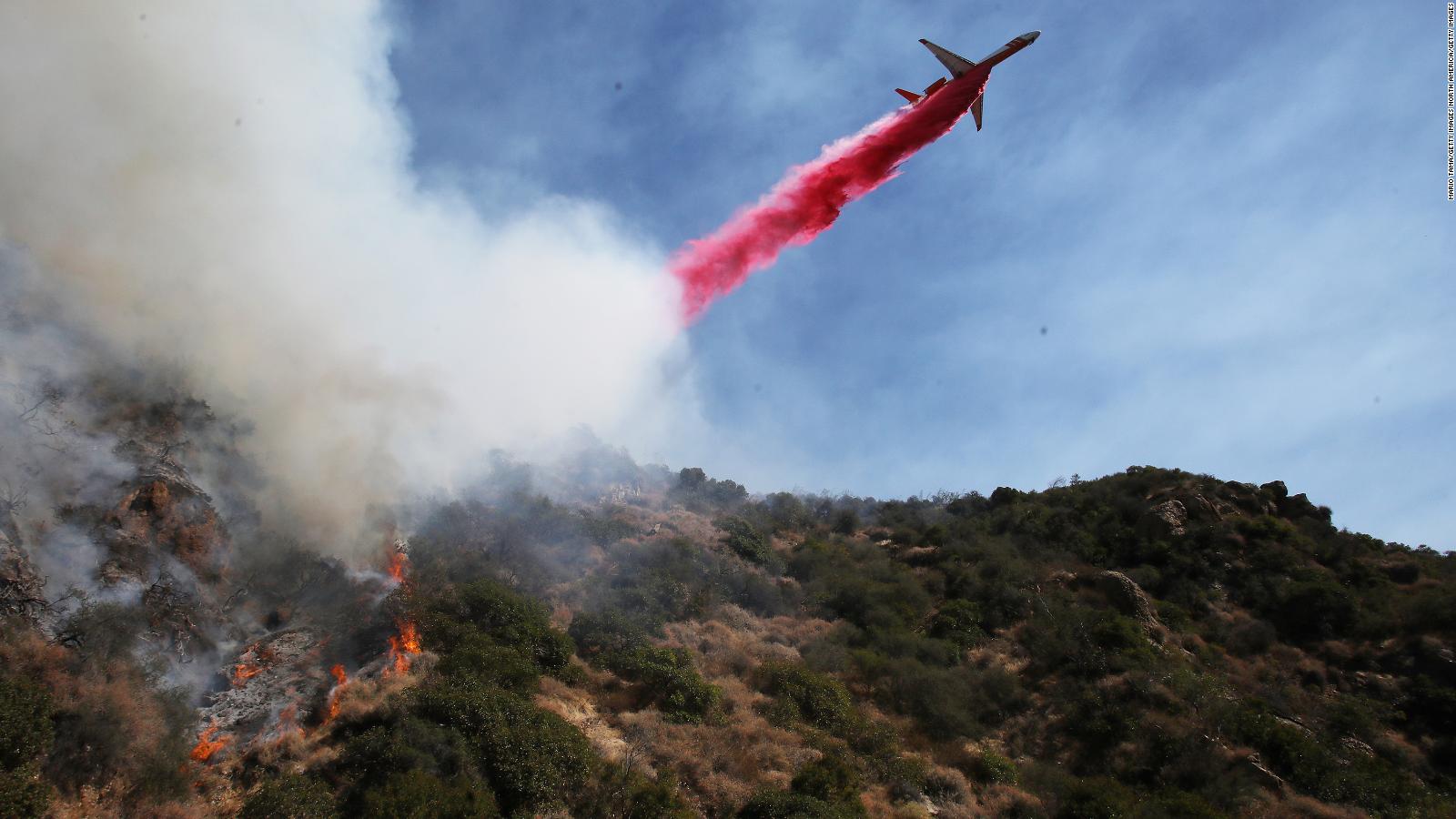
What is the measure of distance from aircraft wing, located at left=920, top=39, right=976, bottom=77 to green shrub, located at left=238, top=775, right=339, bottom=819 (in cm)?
2863

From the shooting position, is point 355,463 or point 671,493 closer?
point 355,463

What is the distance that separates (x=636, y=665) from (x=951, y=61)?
2545 centimetres

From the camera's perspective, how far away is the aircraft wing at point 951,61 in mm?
23469

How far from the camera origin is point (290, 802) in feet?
49.6

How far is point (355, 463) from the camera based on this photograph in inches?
1326

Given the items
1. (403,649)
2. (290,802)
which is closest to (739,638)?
(403,649)

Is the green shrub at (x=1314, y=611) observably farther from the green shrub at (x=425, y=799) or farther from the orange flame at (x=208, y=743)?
the orange flame at (x=208, y=743)

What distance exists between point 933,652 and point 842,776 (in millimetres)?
14064

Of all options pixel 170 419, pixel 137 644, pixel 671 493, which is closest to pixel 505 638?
pixel 137 644

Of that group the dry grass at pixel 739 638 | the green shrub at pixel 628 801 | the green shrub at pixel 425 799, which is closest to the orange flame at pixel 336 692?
the green shrub at pixel 425 799

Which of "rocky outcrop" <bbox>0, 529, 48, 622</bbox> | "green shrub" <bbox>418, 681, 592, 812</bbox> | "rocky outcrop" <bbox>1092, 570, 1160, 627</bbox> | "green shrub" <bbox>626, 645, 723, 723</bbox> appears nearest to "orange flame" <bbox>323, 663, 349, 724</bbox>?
"green shrub" <bbox>418, 681, 592, 812</bbox>

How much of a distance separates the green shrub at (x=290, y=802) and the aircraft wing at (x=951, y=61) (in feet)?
93.9

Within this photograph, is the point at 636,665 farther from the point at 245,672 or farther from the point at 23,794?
the point at 23,794

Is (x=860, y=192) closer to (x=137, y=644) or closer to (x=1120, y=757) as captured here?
(x=1120, y=757)
